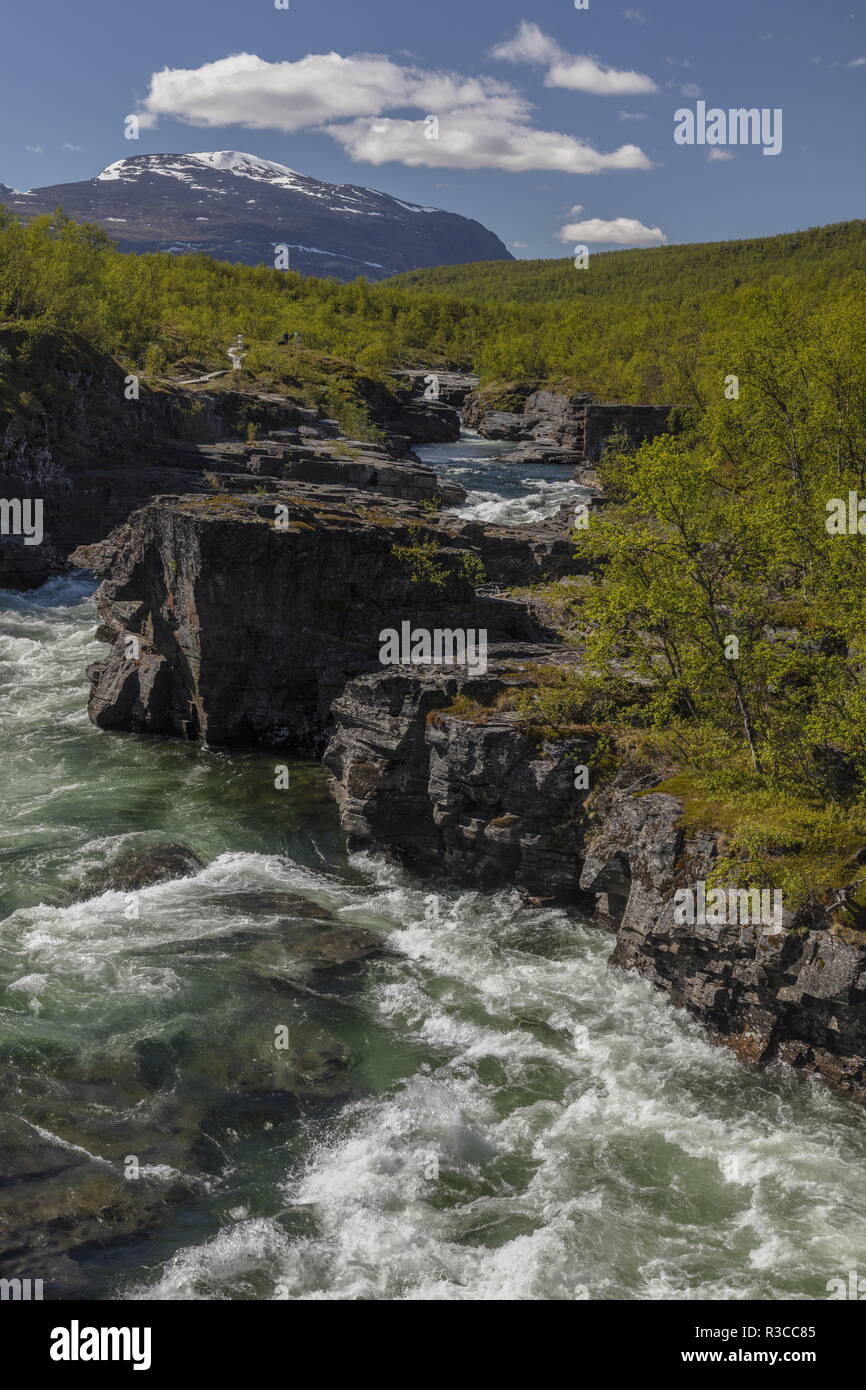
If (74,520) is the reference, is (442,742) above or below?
below

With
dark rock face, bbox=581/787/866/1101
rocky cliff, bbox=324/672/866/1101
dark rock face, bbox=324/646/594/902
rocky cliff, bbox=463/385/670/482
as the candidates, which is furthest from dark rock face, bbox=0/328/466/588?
dark rock face, bbox=581/787/866/1101

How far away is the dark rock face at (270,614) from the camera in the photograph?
118 ft

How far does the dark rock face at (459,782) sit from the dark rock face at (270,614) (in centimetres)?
603

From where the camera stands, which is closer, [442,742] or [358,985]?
[358,985]

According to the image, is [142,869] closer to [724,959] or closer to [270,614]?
[270,614]

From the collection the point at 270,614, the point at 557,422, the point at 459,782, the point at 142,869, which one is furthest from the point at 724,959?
the point at 557,422

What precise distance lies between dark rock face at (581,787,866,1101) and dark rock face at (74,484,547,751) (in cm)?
1398

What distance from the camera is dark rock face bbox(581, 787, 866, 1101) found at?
62.4 ft

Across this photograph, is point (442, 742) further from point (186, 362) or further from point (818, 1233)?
point (186, 362)

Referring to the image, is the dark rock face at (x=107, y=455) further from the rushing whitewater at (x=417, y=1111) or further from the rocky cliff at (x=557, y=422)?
the rushing whitewater at (x=417, y=1111)

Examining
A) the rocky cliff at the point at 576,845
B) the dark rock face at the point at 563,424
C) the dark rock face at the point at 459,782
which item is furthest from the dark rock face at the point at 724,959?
the dark rock face at the point at 563,424

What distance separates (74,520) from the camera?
63.7 meters
